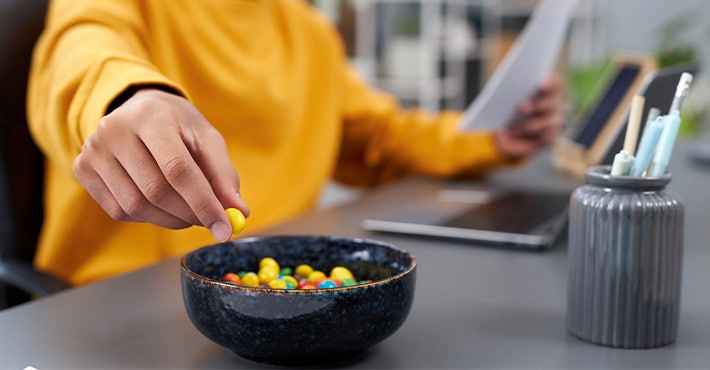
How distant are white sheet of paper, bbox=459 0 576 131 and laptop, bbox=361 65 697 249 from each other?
0.11 meters

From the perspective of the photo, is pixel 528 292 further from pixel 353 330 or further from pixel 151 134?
pixel 151 134

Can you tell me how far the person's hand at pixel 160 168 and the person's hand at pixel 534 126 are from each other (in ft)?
2.52

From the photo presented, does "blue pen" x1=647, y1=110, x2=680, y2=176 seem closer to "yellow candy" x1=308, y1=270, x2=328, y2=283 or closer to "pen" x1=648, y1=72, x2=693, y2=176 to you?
"pen" x1=648, y1=72, x2=693, y2=176

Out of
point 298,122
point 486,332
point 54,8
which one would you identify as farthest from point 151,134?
point 298,122

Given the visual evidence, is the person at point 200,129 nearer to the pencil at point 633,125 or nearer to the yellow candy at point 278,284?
the yellow candy at point 278,284

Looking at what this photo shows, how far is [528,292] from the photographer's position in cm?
70

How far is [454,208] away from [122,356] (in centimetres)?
60

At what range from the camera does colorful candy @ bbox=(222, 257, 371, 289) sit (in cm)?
54

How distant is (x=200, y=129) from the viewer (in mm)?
535

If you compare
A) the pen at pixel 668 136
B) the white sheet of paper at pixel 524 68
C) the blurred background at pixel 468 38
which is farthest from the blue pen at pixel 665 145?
the blurred background at pixel 468 38

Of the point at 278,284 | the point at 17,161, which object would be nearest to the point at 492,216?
the point at 278,284

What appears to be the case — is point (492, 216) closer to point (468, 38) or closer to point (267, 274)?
point (267, 274)

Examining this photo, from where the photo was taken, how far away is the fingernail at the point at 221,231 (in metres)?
0.50

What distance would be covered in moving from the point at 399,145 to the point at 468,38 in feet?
9.53
